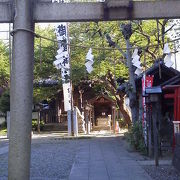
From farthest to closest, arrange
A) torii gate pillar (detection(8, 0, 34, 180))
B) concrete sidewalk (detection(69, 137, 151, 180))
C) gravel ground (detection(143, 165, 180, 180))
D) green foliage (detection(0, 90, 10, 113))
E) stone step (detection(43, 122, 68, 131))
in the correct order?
stone step (detection(43, 122, 68, 131))
green foliage (detection(0, 90, 10, 113))
concrete sidewalk (detection(69, 137, 151, 180))
gravel ground (detection(143, 165, 180, 180))
torii gate pillar (detection(8, 0, 34, 180))

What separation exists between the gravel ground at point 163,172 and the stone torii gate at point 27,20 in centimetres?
433

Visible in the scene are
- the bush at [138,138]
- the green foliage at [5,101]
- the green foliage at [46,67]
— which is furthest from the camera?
the green foliage at [5,101]

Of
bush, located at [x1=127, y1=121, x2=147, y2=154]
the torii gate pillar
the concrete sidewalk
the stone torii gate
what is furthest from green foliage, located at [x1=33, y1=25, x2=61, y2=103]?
the torii gate pillar

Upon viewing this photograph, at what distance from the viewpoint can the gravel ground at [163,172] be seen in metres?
9.51

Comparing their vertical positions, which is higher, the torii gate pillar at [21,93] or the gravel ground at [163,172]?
the torii gate pillar at [21,93]

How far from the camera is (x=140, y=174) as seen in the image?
9992 millimetres

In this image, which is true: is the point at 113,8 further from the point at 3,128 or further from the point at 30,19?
the point at 3,128

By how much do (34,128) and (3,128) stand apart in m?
3.88

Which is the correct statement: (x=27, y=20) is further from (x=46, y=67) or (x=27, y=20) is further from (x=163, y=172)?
(x=46, y=67)

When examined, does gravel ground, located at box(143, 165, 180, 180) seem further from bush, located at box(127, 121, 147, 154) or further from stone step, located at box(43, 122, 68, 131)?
stone step, located at box(43, 122, 68, 131)

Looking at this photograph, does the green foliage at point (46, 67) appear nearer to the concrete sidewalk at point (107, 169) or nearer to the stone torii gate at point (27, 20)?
the concrete sidewalk at point (107, 169)

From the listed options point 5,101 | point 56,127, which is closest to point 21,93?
point 5,101

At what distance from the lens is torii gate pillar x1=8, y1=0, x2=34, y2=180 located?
21.3ft

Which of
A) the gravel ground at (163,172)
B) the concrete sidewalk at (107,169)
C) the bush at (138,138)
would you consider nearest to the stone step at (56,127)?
the bush at (138,138)
